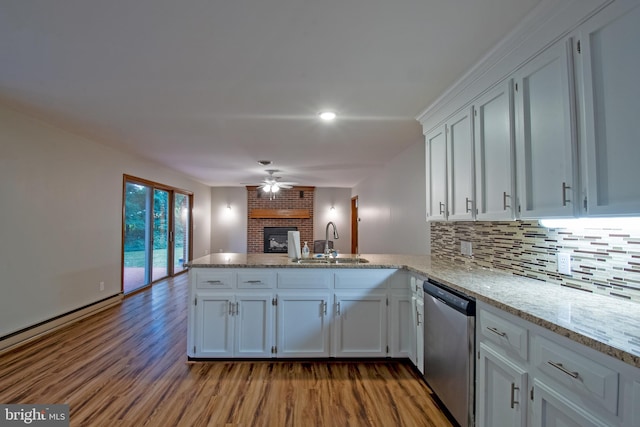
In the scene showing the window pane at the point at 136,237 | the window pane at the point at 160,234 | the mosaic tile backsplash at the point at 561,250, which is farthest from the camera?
the window pane at the point at 160,234

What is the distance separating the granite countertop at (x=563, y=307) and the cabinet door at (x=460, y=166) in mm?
497

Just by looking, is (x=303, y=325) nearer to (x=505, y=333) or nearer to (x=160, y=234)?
(x=505, y=333)

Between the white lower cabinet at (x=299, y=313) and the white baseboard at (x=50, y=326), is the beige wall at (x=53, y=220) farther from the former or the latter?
the white lower cabinet at (x=299, y=313)

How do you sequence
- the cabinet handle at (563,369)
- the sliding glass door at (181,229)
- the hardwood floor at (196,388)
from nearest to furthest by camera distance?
the cabinet handle at (563,369) → the hardwood floor at (196,388) → the sliding glass door at (181,229)

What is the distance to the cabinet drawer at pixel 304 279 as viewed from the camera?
2.67 m

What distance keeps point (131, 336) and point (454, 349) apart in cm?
326

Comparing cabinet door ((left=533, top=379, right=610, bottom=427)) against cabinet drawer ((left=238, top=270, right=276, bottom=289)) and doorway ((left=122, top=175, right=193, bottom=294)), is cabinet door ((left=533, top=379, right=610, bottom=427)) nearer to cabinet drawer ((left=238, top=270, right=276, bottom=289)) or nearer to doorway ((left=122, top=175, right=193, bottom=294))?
cabinet drawer ((left=238, top=270, right=276, bottom=289))

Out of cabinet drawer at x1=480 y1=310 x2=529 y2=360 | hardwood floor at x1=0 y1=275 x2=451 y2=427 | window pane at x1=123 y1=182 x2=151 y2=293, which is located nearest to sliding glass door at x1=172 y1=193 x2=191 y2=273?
window pane at x1=123 y1=182 x2=151 y2=293

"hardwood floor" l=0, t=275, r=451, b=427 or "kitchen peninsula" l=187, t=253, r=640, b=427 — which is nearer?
"kitchen peninsula" l=187, t=253, r=640, b=427

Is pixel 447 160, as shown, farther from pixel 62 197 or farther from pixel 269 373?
pixel 62 197

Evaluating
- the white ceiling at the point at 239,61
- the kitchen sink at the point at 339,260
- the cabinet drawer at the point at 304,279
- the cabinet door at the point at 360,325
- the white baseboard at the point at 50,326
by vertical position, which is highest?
the white ceiling at the point at 239,61

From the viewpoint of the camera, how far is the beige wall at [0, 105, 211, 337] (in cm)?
300

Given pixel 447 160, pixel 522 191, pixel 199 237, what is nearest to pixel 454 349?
A: pixel 522 191

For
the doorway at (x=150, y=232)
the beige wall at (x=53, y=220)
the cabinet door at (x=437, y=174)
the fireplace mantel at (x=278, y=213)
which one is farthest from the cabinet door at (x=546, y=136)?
the fireplace mantel at (x=278, y=213)
